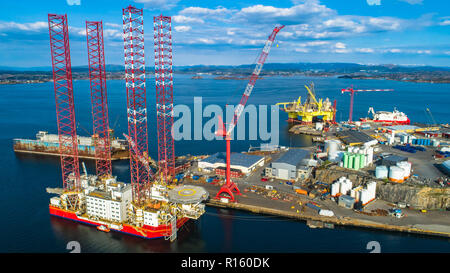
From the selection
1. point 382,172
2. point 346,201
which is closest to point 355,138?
point 382,172

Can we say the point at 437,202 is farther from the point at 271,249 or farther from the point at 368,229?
A: the point at 271,249

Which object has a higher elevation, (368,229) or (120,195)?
(120,195)

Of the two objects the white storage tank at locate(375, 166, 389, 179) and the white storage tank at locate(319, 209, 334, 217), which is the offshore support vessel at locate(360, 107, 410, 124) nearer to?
the white storage tank at locate(375, 166, 389, 179)

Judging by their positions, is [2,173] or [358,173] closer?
[358,173]

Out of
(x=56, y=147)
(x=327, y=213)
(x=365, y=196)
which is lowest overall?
(x=327, y=213)

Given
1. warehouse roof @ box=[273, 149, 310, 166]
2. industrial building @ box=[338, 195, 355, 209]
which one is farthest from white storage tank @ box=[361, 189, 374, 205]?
warehouse roof @ box=[273, 149, 310, 166]

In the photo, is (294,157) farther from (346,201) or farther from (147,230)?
(147,230)

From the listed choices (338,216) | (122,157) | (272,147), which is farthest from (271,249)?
(122,157)
